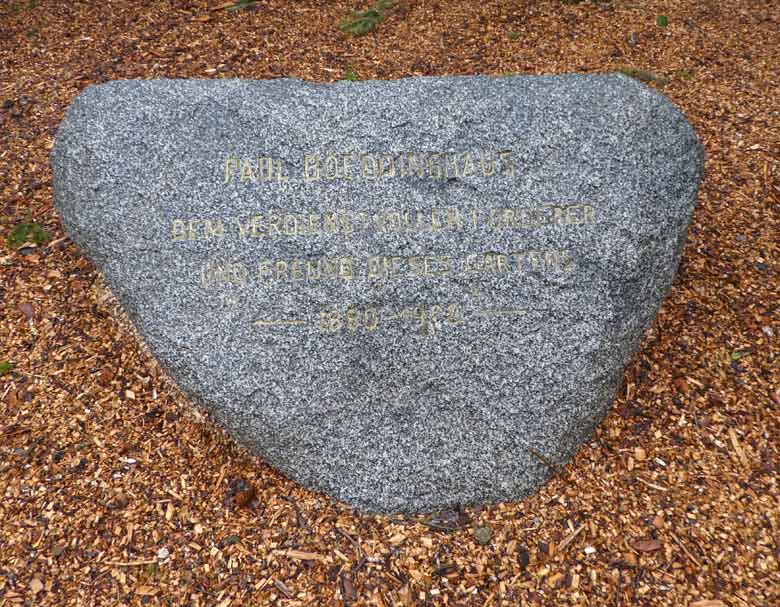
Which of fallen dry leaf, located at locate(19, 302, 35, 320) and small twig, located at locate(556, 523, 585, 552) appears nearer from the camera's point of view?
small twig, located at locate(556, 523, 585, 552)

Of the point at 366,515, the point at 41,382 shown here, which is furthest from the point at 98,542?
the point at 366,515

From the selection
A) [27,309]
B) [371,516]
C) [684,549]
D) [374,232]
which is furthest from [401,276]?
[27,309]

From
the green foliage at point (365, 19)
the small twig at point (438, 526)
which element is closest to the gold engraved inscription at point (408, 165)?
the small twig at point (438, 526)

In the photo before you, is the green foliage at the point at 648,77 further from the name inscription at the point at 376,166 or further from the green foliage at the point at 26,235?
the green foliage at the point at 26,235

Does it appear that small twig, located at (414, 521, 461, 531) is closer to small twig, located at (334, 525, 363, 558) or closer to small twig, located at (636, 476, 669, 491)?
small twig, located at (334, 525, 363, 558)

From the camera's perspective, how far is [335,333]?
3.14 metres

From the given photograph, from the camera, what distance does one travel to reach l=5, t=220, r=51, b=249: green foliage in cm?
401

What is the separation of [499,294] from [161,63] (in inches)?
139

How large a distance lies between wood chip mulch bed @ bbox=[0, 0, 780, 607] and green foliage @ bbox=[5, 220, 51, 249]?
2cm

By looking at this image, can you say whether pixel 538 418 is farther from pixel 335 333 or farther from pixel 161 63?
pixel 161 63

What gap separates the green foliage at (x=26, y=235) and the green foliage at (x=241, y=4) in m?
2.80

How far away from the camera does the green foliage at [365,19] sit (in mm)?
5633

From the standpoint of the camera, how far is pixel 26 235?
4039mm

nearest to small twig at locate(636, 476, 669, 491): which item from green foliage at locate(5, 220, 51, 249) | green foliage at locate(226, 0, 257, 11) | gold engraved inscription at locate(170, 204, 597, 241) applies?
gold engraved inscription at locate(170, 204, 597, 241)
